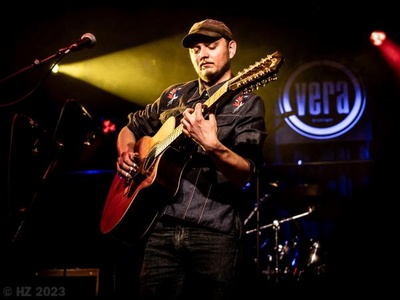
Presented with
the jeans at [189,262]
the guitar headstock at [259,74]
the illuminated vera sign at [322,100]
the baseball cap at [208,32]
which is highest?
the illuminated vera sign at [322,100]

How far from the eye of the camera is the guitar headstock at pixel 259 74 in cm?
254

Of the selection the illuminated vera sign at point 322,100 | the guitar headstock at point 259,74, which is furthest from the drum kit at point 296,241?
the guitar headstock at point 259,74

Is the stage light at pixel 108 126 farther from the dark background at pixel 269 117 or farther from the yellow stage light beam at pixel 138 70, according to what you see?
the yellow stage light beam at pixel 138 70

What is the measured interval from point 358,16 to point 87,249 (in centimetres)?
527

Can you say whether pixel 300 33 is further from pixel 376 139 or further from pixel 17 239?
pixel 17 239

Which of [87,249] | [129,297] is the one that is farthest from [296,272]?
[87,249]

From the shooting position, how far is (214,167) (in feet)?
8.74

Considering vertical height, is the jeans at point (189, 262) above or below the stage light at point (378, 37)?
below

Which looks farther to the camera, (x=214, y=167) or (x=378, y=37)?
(x=378, y=37)

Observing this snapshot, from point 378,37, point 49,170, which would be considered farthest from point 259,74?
point 378,37

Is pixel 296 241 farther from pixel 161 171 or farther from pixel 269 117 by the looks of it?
pixel 161 171

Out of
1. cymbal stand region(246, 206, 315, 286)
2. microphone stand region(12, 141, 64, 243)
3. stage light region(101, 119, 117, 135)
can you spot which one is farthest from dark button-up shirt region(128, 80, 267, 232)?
stage light region(101, 119, 117, 135)

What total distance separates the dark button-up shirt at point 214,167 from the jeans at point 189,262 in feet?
0.23

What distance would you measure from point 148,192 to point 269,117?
15.1 ft
